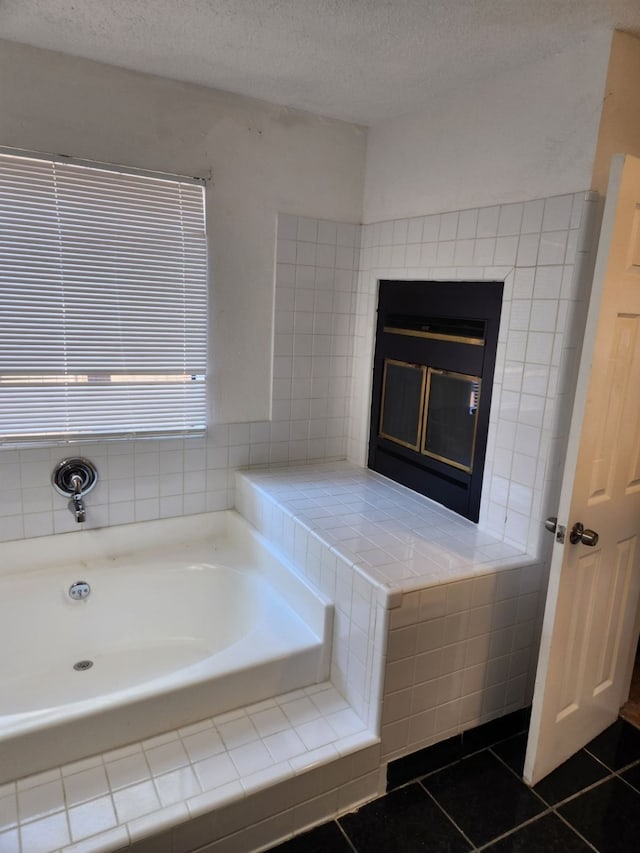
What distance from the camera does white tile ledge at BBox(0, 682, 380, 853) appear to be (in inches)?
55.7

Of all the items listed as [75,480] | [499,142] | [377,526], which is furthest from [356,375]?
[75,480]

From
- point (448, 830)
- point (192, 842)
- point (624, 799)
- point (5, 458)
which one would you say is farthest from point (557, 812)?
point (5, 458)

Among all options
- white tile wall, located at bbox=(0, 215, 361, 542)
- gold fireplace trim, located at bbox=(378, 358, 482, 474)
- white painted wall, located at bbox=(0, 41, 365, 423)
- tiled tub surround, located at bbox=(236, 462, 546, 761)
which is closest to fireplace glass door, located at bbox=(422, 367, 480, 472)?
gold fireplace trim, located at bbox=(378, 358, 482, 474)

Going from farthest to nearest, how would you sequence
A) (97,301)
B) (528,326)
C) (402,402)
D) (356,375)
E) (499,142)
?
(356,375)
(402,402)
(97,301)
(499,142)
(528,326)

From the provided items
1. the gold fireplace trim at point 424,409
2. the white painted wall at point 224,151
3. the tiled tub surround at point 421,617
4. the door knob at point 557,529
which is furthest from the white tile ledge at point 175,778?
the white painted wall at point 224,151

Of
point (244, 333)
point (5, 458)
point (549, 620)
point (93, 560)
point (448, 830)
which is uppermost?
point (244, 333)

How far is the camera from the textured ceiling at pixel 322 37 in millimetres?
1649

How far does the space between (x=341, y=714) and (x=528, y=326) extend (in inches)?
56.3

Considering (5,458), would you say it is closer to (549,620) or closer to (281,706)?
(281,706)

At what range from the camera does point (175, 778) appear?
1.57 meters

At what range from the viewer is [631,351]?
171 centimetres

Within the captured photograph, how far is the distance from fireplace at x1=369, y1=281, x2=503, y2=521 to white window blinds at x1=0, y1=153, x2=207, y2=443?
89cm

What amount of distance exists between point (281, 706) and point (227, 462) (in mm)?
1204

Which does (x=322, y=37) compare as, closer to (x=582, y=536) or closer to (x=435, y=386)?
(x=435, y=386)
